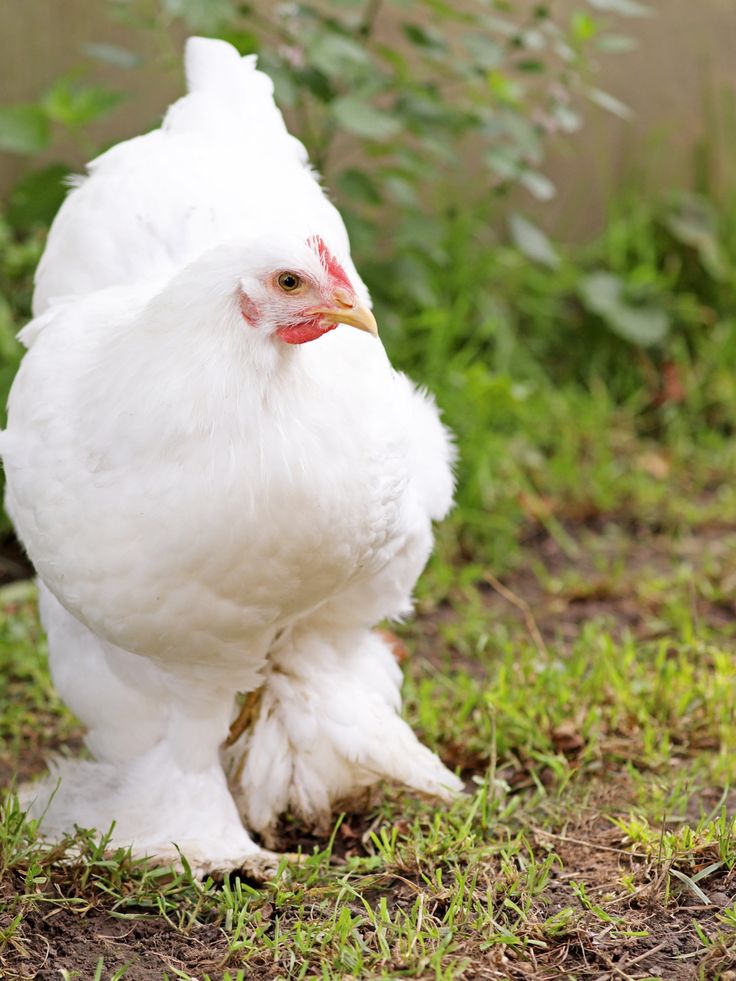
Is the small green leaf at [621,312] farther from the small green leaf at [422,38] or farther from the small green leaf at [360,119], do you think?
the small green leaf at [360,119]

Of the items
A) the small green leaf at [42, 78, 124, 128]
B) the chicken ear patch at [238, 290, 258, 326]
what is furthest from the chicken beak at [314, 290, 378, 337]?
the small green leaf at [42, 78, 124, 128]

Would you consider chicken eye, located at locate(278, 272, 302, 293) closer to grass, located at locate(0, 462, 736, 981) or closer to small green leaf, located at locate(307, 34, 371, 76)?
grass, located at locate(0, 462, 736, 981)

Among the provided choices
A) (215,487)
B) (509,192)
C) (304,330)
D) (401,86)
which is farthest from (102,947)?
(509,192)

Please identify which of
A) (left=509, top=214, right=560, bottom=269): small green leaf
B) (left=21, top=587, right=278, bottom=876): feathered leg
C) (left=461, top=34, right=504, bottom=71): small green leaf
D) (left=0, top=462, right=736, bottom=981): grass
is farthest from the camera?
(left=509, top=214, right=560, bottom=269): small green leaf

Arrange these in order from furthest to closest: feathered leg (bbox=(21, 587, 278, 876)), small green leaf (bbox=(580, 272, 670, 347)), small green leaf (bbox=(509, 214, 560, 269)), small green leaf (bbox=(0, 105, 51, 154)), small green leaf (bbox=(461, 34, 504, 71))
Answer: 1. small green leaf (bbox=(580, 272, 670, 347))
2. small green leaf (bbox=(509, 214, 560, 269))
3. small green leaf (bbox=(461, 34, 504, 71))
4. small green leaf (bbox=(0, 105, 51, 154))
5. feathered leg (bbox=(21, 587, 278, 876))

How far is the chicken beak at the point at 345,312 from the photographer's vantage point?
7.23ft

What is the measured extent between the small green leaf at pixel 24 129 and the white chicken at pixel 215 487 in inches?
34.0

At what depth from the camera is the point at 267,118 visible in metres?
3.10

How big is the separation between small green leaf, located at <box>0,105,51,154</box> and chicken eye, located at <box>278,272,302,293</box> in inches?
77.6

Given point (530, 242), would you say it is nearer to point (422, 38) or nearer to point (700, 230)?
point (422, 38)

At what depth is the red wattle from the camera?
2.21 meters

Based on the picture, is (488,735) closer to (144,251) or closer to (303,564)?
(303,564)

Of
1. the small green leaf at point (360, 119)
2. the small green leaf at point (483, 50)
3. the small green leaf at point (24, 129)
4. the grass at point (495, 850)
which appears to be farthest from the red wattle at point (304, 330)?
the small green leaf at point (483, 50)

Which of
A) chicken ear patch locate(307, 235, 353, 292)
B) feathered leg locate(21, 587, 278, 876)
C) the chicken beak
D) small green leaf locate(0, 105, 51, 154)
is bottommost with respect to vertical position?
feathered leg locate(21, 587, 278, 876)
